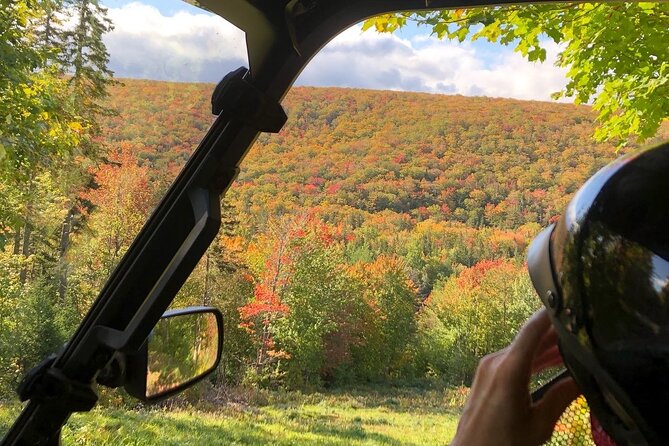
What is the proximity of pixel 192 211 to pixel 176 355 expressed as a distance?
22 cm

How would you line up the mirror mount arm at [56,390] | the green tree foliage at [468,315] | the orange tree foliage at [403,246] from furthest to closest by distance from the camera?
the green tree foliage at [468,315] < the orange tree foliage at [403,246] < the mirror mount arm at [56,390]

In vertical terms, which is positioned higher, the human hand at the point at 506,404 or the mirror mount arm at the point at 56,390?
the human hand at the point at 506,404

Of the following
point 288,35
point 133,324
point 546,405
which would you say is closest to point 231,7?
point 288,35

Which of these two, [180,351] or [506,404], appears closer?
[506,404]

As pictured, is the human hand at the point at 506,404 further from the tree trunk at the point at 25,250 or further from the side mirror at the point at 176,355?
the tree trunk at the point at 25,250

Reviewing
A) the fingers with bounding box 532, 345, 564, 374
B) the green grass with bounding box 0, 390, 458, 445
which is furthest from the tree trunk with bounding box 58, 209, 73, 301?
the fingers with bounding box 532, 345, 564, 374

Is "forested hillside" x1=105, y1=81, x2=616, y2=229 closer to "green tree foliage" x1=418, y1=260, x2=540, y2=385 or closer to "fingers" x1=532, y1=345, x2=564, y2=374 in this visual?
"green tree foliage" x1=418, y1=260, x2=540, y2=385

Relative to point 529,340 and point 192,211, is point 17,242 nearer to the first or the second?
point 192,211

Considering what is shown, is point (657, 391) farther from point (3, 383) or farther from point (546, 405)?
point (3, 383)

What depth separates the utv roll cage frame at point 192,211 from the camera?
0.60m

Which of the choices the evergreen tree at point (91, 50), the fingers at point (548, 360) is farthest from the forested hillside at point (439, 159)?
the fingers at point (548, 360)

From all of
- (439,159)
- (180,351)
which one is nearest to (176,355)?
(180,351)

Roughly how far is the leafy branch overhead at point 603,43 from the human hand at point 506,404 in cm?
172

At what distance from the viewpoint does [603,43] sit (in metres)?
2.62
